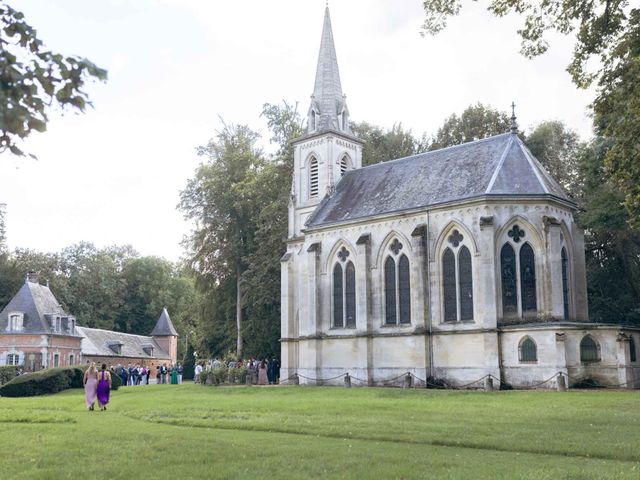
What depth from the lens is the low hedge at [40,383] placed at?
34.1 metres

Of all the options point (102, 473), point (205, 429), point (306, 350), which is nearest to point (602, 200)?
point (306, 350)

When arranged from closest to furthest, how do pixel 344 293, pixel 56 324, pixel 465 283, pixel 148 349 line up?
pixel 465 283 → pixel 344 293 → pixel 56 324 → pixel 148 349

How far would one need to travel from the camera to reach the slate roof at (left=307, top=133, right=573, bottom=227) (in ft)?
111

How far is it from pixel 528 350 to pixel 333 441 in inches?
760

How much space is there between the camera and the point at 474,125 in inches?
1932

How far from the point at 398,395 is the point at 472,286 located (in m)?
7.94

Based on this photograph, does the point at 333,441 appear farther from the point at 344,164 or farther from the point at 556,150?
Result: the point at 556,150

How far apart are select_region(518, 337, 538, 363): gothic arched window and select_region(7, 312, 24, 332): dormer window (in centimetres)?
4167

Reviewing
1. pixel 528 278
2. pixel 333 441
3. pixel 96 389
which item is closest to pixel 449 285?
pixel 528 278

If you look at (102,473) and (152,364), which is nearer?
(102,473)

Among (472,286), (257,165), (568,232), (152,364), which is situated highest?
(257,165)

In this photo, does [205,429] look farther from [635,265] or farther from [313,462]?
[635,265]

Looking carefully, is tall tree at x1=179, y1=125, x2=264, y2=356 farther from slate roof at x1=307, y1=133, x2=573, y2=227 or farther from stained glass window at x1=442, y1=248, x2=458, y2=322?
stained glass window at x1=442, y1=248, x2=458, y2=322

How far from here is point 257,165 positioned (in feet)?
169
